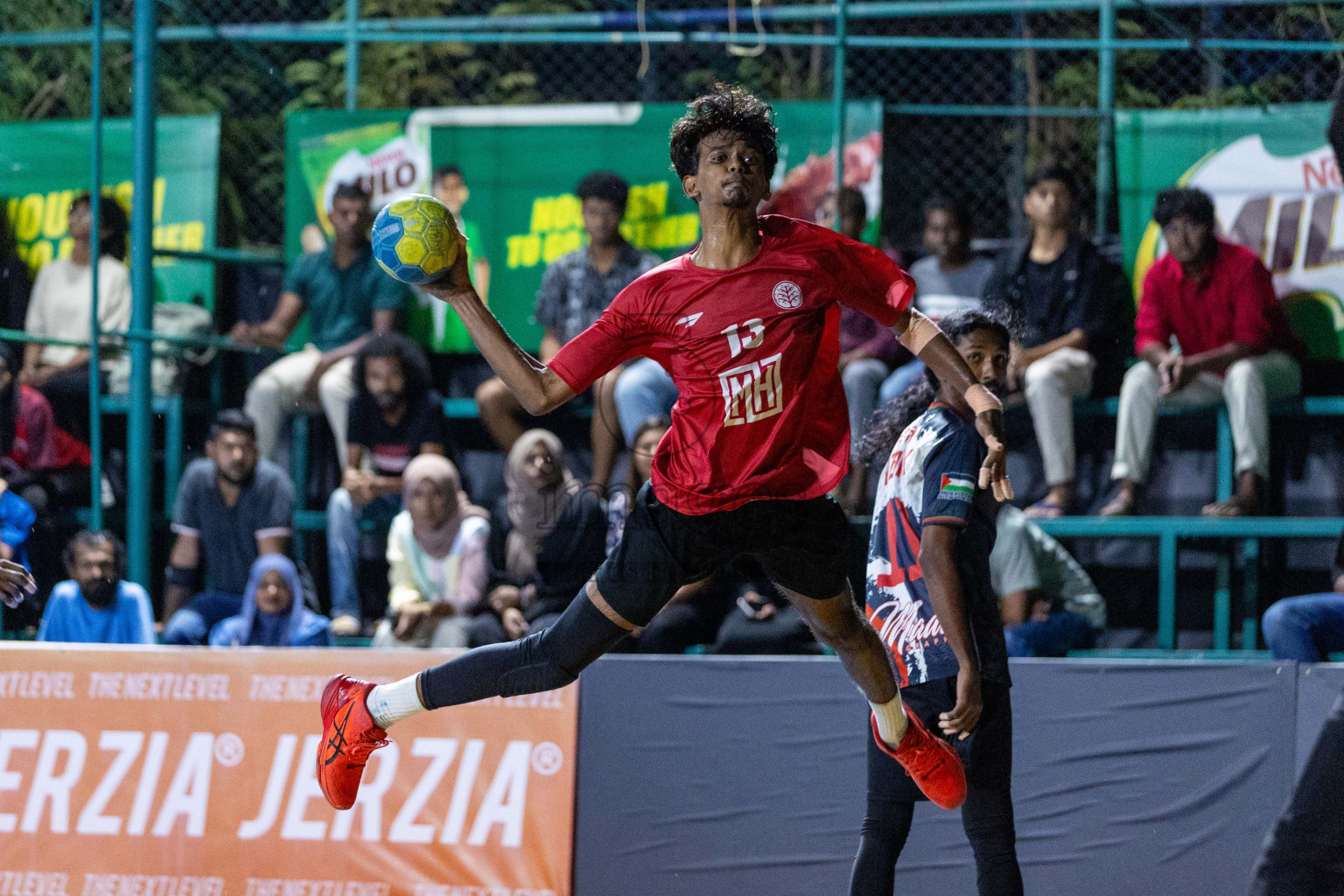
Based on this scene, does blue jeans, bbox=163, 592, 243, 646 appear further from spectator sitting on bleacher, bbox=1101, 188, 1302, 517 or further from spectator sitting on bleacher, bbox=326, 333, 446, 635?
spectator sitting on bleacher, bbox=1101, 188, 1302, 517

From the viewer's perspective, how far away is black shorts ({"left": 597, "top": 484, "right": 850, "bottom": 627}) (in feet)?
13.4

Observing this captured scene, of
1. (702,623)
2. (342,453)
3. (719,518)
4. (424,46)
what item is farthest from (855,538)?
(424,46)

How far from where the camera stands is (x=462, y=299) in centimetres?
402

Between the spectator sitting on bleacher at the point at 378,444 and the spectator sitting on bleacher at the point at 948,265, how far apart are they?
9.24 feet

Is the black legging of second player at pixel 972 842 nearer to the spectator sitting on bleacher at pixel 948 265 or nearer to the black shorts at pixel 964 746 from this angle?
the black shorts at pixel 964 746

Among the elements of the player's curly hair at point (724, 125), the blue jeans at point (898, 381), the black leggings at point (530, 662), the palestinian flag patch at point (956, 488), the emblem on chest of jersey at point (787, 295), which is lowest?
the black leggings at point (530, 662)

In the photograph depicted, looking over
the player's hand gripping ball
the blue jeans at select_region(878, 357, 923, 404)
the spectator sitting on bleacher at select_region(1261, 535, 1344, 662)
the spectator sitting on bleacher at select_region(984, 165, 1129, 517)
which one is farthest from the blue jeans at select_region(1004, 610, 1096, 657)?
the player's hand gripping ball

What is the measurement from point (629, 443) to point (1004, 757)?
3839 millimetres

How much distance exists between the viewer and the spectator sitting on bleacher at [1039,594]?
276 inches

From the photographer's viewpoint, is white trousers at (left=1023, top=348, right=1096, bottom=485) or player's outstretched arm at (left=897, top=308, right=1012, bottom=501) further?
white trousers at (left=1023, top=348, right=1096, bottom=485)

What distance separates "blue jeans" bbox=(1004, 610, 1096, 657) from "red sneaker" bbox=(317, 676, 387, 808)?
3.35 metres

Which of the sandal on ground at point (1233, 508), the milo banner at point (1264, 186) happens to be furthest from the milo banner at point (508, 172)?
the sandal on ground at point (1233, 508)

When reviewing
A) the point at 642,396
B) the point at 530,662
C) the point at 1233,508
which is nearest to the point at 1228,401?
the point at 1233,508

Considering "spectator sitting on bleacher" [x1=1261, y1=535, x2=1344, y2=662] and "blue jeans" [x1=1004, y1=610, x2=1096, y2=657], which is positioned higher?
"spectator sitting on bleacher" [x1=1261, y1=535, x2=1344, y2=662]
